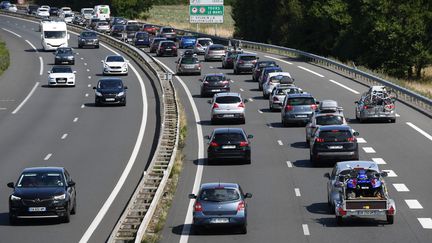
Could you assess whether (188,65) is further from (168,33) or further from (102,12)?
(102,12)

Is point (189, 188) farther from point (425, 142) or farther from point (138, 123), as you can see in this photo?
point (138, 123)

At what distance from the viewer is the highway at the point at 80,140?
101 feet

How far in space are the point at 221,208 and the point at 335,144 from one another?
39.1ft

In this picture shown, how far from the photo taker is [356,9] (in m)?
104

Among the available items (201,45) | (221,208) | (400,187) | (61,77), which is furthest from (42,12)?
(221,208)

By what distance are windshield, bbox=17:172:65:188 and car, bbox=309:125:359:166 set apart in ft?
37.5

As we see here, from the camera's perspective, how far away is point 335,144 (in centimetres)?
3903

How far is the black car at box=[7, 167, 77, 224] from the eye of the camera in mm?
29797

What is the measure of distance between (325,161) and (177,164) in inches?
212

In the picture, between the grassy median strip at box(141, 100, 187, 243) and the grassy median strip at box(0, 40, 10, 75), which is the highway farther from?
the grassy median strip at box(141, 100, 187, 243)

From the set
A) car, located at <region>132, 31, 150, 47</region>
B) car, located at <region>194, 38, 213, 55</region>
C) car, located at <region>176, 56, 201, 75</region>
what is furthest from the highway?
car, located at <region>132, 31, 150, 47</region>

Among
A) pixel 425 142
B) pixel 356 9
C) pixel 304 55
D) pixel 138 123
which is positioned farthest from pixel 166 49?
pixel 425 142

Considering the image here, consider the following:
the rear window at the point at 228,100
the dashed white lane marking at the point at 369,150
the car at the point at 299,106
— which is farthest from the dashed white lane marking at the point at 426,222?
the rear window at the point at 228,100

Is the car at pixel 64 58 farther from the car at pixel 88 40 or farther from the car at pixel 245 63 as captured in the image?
the car at pixel 88 40
